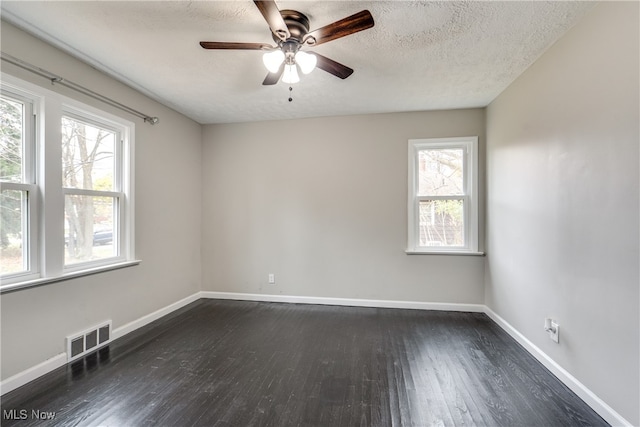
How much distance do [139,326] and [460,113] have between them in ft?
14.6

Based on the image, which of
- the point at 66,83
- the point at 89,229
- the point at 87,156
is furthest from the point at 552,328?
the point at 66,83

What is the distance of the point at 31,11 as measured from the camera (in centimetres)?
176

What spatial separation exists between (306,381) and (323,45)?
254cm

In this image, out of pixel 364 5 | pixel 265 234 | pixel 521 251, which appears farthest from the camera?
pixel 265 234

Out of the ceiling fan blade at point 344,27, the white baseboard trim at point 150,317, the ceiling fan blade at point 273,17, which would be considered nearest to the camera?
the ceiling fan blade at point 273,17

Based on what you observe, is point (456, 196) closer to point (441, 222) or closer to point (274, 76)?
point (441, 222)

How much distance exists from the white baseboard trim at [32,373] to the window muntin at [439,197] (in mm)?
3557

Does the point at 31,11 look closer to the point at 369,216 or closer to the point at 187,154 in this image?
the point at 187,154

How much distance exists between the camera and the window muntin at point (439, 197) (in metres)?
3.44

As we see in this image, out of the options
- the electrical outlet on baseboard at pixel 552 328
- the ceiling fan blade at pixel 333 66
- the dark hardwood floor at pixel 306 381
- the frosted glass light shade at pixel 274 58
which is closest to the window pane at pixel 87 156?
the dark hardwood floor at pixel 306 381

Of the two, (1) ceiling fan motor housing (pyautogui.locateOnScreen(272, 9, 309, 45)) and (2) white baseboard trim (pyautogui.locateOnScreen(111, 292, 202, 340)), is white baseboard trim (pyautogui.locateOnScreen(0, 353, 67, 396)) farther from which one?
(1) ceiling fan motor housing (pyautogui.locateOnScreen(272, 9, 309, 45))

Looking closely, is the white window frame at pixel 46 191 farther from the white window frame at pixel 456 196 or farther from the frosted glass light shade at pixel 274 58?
the white window frame at pixel 456 196

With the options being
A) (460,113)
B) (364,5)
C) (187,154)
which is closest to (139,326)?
(187,154)

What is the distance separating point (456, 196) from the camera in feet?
11.3
